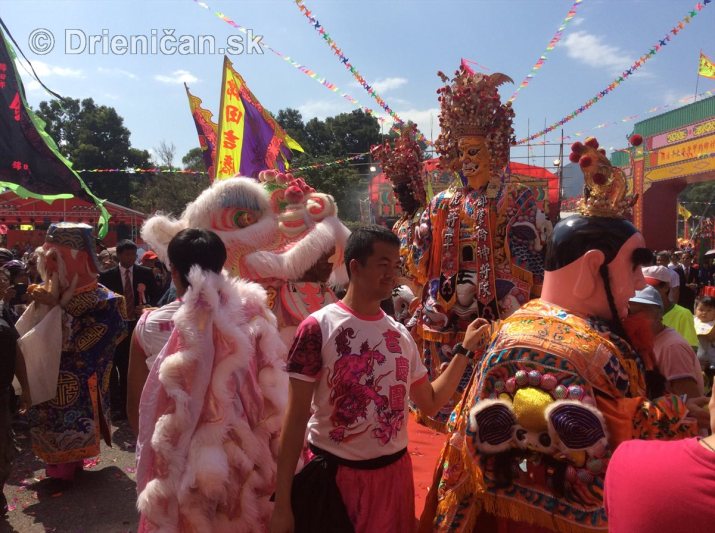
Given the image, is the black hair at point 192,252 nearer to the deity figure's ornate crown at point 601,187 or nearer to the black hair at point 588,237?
the black hair at point 588,237

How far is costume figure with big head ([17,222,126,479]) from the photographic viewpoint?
4.24m

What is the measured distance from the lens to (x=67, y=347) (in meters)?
4.37

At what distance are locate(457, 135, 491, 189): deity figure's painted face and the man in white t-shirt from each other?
7.75ft

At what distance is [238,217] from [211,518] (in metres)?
1.92

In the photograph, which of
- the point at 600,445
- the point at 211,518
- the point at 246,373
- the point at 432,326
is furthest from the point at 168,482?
the point at 432,326

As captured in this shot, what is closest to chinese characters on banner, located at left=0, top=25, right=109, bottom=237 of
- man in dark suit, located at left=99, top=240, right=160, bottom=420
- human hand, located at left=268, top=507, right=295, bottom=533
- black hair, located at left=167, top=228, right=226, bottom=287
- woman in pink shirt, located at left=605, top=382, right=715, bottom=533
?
man in dark suit, located at left=99, top=240, right=160, bottom=420

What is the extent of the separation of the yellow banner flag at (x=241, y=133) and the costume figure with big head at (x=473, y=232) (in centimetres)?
454

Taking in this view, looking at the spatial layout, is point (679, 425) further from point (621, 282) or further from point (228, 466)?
point (228, 466)

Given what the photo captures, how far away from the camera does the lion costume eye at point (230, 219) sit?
3.46 metres

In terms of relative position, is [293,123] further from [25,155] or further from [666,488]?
[666,488]

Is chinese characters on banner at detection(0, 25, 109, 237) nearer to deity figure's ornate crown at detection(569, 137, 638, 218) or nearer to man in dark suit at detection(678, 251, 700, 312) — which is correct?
deity figure's ornate crown at detection(569, 137, 638, 218)

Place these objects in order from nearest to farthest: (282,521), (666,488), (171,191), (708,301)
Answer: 1. (666,488)
2. (282,521)
3. (708,301)
4. (171,191)

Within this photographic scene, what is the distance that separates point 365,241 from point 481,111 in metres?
2.60

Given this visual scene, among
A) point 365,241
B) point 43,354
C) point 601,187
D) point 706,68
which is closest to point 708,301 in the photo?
point 601,187
